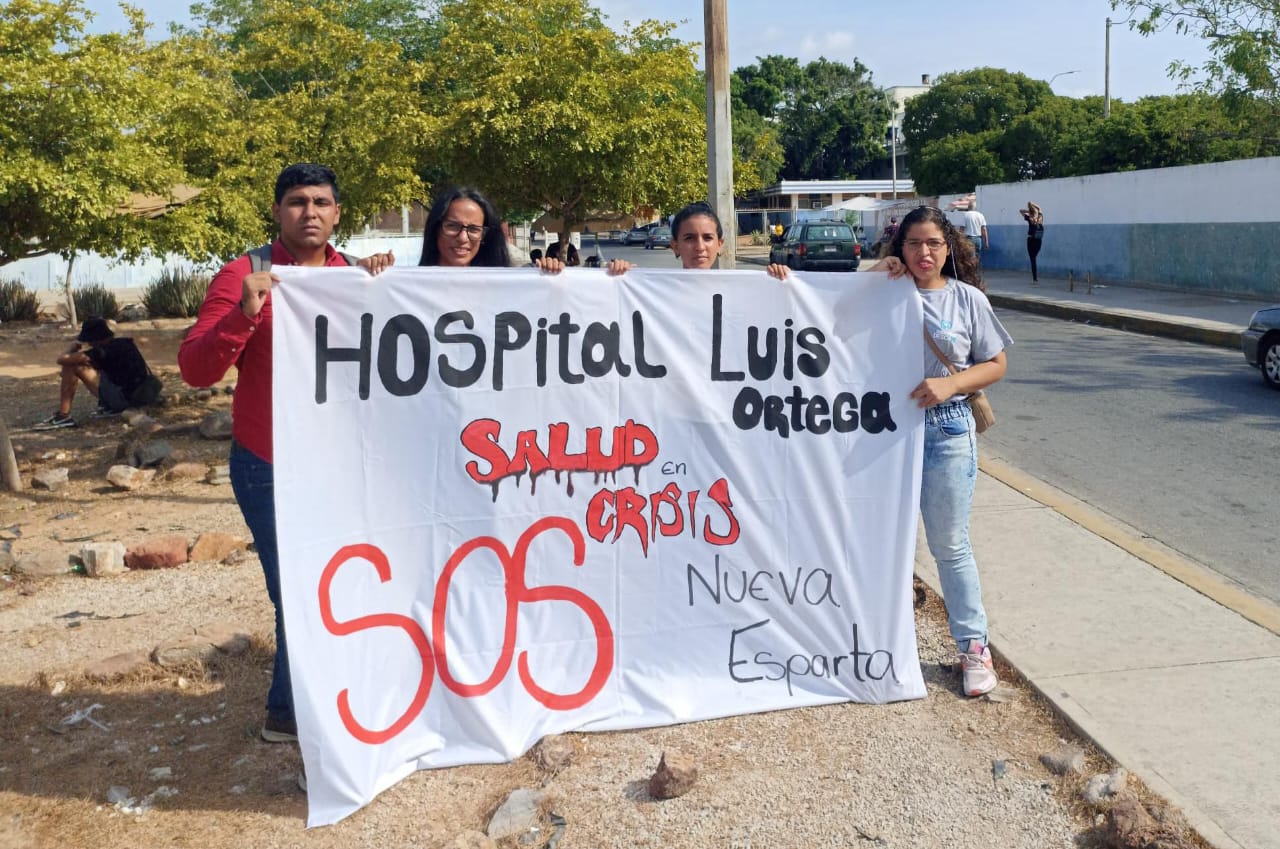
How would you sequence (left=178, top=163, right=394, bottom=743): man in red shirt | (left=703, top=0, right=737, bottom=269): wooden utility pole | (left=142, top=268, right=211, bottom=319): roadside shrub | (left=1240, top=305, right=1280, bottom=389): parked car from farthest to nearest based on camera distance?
1. (left=142, top=268, right=211, bottom=319): roadside shrub
2. (left=1240, top=305, right=1280, bottom=389): parked car
3. (left=703, top=0, right=737, bottom=269): wooden utility pole
4. (left=178, top=163, right=394, bottom=743): man in red shirt

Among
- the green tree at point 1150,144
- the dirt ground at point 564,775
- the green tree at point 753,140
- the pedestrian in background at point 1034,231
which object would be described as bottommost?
the dirt ground at point 564,775

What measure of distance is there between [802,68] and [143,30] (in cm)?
9128

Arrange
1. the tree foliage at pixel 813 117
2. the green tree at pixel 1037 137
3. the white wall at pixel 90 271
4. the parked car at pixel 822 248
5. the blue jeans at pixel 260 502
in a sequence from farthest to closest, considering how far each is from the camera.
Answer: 1. the tree foliage at pixel 813 117
2. the green tree at pixel 1037 137
3. the parked car at pixel 822 248
4. the white wall at pixel 90 271
5. the blue jeans at pixel 260 502

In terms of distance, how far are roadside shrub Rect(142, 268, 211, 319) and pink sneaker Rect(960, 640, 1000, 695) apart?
19.7 meters

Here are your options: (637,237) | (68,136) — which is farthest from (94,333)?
(637,237)

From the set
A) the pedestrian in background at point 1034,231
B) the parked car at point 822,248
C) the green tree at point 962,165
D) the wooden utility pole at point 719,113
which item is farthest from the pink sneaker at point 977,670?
the green tree at point 962,165

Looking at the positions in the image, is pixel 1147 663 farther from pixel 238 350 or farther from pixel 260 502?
pixel 238 350

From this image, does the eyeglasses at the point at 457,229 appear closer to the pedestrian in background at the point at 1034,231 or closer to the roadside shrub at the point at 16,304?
the roadside shrub at the point at 16,304

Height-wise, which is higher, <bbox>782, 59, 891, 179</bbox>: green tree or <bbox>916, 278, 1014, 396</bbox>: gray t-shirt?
<bbox>782, 59, 891, 179</bbox>: green tree

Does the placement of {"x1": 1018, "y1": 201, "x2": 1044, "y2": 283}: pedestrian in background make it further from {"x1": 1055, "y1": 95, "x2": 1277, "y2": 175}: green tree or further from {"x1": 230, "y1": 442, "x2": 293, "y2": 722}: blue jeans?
{"x1": 230, "y1": 442, "x2": 293, "y2": 722}: blue jeans

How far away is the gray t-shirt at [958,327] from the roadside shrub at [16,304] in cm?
2112

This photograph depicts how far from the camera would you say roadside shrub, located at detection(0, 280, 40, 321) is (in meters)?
21.3

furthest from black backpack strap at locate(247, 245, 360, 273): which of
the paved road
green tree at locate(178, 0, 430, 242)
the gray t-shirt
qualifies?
green tree at locate(178, 0, 430, 242)

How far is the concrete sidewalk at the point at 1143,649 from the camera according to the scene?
11.7 feet
